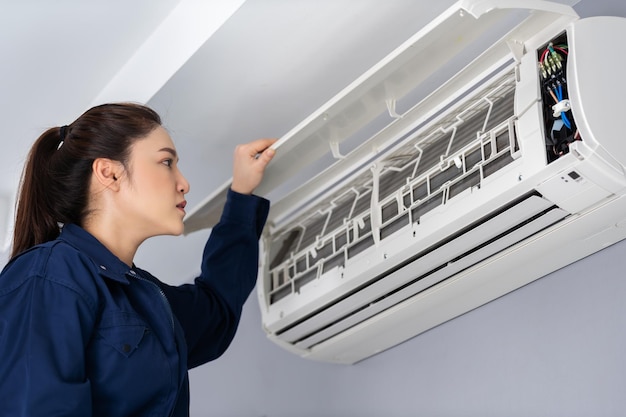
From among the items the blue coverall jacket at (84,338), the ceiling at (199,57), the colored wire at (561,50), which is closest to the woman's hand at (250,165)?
the ceiling at (199,57)

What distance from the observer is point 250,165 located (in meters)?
2.01

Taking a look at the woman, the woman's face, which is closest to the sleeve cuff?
the woman

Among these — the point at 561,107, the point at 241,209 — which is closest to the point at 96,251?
the point at 241,209

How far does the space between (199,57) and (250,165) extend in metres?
0.27

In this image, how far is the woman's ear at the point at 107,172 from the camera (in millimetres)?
1641

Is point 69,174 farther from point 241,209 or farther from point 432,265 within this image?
point 432,265

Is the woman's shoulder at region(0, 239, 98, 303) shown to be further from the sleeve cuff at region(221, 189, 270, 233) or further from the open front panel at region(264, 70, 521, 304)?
the open front panel at region(264, 70, 521, 304)

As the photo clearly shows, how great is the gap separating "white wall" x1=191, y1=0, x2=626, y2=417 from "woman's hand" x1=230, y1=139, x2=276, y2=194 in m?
0.54

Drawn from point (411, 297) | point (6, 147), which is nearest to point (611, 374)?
point (411, 297)

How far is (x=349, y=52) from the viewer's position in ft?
6.68

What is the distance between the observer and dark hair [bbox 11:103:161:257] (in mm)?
1654

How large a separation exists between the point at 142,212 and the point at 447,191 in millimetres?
589

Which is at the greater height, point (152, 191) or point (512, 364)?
point (152, 191)

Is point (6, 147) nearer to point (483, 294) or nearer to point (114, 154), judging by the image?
point (114, 154)
